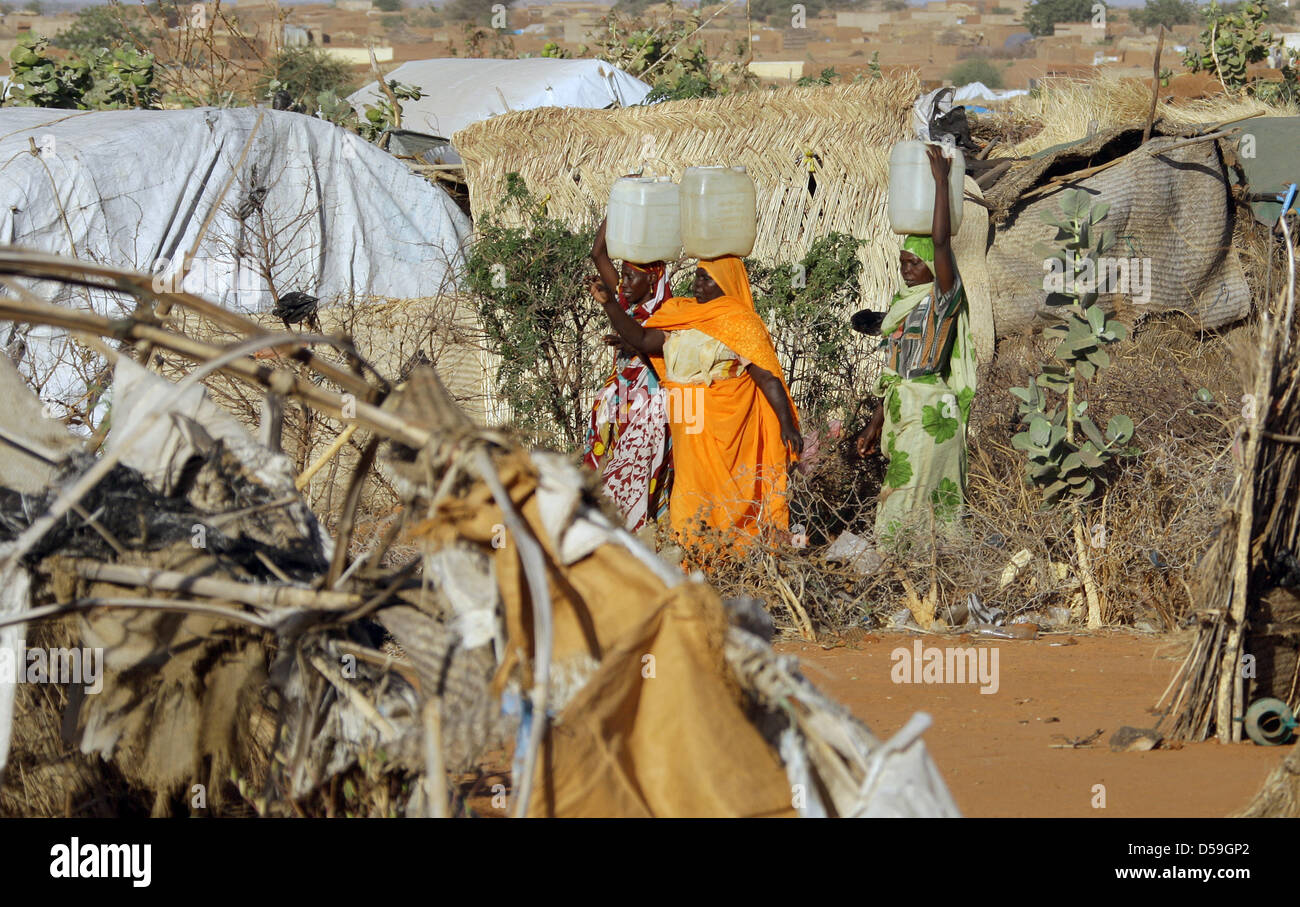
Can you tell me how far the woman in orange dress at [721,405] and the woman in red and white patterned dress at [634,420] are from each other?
13cm

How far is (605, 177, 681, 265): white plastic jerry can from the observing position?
261 inches

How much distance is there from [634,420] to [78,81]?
26.8 ft

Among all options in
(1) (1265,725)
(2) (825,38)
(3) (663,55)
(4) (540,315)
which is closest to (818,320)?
(4) (540,315)

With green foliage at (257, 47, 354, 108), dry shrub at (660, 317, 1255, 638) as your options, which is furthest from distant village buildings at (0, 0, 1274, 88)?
dry shrub at (660, 317, 1255, 638)

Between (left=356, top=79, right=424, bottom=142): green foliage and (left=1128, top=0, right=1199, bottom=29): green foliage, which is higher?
(left=1128, top=0, right=1199, bottom=29): green foliage

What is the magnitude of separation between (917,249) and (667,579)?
4.78 metres

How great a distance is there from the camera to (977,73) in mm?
35875

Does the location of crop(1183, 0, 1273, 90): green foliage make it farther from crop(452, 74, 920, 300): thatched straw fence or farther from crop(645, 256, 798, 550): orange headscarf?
crop(645, 256, 798, 550): orange headscarf

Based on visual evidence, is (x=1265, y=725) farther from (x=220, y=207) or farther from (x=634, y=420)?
(x=220, y=207)

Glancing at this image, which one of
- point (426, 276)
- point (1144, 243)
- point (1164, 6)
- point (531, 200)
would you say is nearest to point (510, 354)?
point (531, 200)

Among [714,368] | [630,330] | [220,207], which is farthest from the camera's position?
[220,207]

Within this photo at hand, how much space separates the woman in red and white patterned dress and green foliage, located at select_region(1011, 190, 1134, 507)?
1786 mm

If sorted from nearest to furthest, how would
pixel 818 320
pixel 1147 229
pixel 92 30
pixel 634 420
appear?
pixel 634 420, pixel 818 320, pixel 1147 229, pixel 92 30

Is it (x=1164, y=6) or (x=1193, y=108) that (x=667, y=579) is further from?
(x=1164, y=6)
